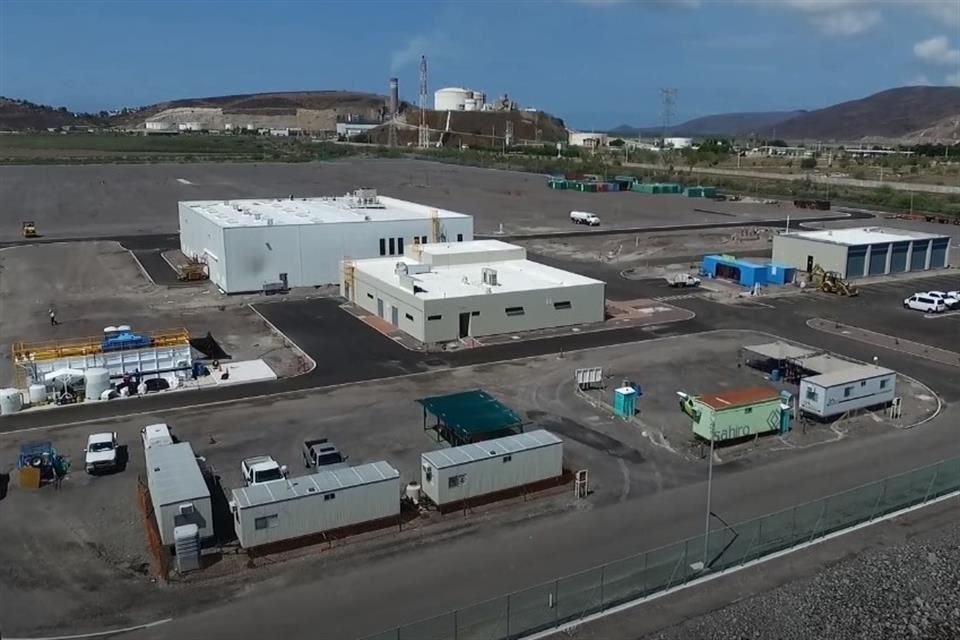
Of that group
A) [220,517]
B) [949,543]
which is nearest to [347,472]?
[220,517]

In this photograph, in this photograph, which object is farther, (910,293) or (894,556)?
(910,293)

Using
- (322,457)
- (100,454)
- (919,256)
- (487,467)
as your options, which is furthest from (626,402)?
(919,256)

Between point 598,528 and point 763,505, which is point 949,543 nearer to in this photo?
point 763,505

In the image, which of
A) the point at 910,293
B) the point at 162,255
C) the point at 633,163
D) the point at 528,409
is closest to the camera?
the point at 528,409

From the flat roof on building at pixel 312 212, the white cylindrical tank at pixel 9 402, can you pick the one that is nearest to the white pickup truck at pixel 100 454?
the white cylindrical tank at pixel 9 402

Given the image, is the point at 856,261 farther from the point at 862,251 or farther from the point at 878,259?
the point at 878,259

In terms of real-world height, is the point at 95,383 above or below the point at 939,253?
below
